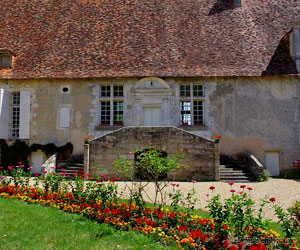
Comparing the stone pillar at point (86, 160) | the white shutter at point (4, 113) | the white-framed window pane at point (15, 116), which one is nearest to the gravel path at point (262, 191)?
the stone pillar at point (86, 160)

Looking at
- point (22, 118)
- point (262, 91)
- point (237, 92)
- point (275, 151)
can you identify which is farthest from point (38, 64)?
point (275, 151)

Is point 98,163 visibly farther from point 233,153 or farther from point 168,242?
point 168,242

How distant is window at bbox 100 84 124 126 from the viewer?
43.5 feet

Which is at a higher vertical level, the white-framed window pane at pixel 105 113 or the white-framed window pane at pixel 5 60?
the white-framed window pane at pixel 5 60

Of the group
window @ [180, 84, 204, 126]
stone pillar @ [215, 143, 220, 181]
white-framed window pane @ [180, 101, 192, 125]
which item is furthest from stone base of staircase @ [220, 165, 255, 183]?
white-framed window pane @ [180, 101, 192, 125]

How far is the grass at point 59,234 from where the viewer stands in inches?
161

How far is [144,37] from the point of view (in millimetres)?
14273

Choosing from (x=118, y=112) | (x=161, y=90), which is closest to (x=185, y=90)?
(x=161, y=90)

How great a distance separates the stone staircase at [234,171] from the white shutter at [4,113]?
9284 mm

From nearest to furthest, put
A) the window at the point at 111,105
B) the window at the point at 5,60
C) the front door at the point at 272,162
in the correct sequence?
the front door at the point at 272,162 → the window at the point at 111,105 → the window at the point at 5,60

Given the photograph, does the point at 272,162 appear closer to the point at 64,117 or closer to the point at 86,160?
the point at 86,160

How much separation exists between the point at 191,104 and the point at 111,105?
351 centimetres

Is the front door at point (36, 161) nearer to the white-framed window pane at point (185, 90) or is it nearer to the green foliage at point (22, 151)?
the green foliage at point (22, 151)

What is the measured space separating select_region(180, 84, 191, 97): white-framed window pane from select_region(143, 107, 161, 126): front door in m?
1.24
